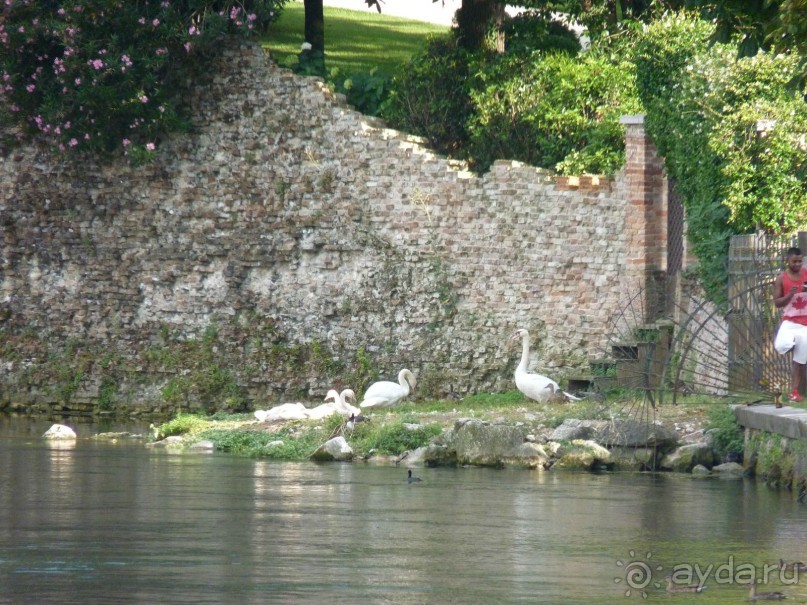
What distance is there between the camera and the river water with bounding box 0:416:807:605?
32.7 ft

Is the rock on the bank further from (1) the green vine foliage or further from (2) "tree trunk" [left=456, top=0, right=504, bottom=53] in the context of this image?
(2) "tree trunk" [left=456, top=0, right=504, bottom=53]

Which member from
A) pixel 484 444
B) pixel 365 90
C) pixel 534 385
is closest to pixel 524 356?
pixel 534 385

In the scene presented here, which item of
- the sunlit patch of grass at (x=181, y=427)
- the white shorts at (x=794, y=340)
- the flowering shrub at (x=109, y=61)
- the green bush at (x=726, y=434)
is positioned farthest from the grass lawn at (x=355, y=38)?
the white shorts at (x=794, y=340)

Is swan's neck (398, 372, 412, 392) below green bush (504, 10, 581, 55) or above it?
below

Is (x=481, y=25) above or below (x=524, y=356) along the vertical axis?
above

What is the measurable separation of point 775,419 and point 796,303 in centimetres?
154

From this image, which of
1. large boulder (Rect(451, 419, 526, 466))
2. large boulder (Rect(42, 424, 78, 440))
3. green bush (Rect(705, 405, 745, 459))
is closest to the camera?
green bush (Rect(705, 405, 745, 459))

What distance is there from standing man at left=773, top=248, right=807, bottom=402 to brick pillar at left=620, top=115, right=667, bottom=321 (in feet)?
16.8

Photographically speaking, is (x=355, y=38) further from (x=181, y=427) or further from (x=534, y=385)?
(x=181, y=427)

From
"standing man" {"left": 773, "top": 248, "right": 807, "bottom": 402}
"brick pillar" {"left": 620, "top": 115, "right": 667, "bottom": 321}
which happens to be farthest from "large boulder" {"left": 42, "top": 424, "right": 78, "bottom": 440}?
"standing man" {"left": 773, "top": 248, "right": 807, "bottom": 402}

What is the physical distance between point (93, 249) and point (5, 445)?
5.80m

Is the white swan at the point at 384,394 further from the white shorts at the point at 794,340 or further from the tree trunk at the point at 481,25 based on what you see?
the tree trunk at the point at 481,25

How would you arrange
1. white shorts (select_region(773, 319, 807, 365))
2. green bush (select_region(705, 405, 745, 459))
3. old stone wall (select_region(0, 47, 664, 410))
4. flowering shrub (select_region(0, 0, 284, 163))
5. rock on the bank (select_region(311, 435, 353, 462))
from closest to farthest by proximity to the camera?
1. white shorts (select_region(773, 319, 807, 365))
2. green bush (select_region(705, 405, 745, 459))
3. rock on the bank (select_region(311, 435, 353, 462))
4. old stone wall (select_region(0, 47, 664, 410))
5. flowering shrub (select_region(0, 0, 284, 163))

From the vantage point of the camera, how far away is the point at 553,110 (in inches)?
944
